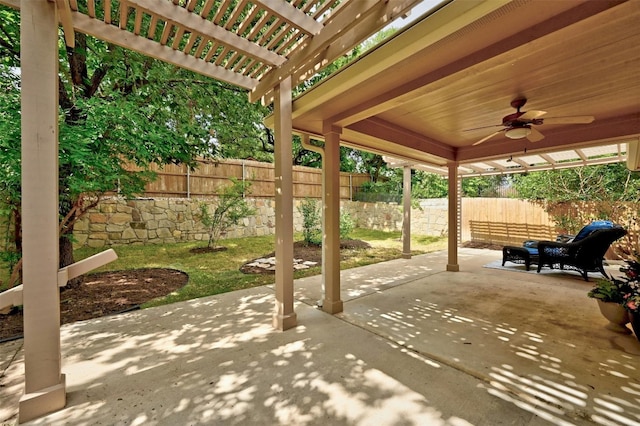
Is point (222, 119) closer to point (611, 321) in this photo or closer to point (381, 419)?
point (381, 419)

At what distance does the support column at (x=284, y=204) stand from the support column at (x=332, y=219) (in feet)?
2.07

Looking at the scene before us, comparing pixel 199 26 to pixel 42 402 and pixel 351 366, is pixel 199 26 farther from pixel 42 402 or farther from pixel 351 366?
pixel 351 366

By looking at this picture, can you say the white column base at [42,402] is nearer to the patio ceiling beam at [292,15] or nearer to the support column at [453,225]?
the patio ceiling beam at [292,15]

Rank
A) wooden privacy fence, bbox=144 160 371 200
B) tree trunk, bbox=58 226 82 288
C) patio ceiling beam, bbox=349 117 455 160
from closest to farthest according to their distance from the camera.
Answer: patio ceiling beam, bbox=349 117 455 160 → tree trunk, bbox=58 226 82 288 → wooden privacy fence, bbox=144 160 371 200

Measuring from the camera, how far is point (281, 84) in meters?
2.66

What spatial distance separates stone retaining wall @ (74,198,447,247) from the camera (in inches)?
254

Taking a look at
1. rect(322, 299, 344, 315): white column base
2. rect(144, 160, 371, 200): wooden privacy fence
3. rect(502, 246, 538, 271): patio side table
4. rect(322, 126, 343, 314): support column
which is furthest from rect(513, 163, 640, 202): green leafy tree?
rect(322, 299, 344, 315): white column base

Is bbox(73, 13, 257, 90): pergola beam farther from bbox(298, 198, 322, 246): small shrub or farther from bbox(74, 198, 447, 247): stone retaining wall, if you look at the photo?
bbox(298, 198, 322, 246): small shrub

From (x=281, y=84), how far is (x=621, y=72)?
3.04 m

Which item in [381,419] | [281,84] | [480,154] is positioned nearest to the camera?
[381,419]

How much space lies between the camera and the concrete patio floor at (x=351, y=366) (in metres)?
1.63

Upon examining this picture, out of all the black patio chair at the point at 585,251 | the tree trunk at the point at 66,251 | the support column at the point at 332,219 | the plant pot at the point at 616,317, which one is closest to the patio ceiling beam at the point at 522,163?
the black patio chair at the point at 585,251

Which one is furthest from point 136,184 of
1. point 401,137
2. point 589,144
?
point 589,144

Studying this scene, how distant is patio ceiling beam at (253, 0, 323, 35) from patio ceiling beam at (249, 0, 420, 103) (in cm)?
7
